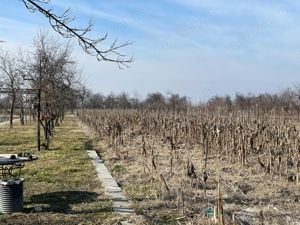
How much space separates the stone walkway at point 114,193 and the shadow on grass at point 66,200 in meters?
0.21

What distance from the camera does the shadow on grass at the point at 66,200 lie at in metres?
7.40

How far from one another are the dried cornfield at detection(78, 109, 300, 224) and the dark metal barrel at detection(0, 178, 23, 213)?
178cm

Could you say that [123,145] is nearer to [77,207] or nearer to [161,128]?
[161,128]

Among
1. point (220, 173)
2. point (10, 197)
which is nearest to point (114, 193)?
point (10, 197)

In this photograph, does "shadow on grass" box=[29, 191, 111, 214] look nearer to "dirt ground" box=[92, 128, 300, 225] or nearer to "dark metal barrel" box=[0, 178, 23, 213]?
"dark metal barrel" box=[0, 178, 23, 213]

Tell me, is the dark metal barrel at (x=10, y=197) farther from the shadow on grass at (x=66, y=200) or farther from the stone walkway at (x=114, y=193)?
the stone walkway at (x=114, y=193)

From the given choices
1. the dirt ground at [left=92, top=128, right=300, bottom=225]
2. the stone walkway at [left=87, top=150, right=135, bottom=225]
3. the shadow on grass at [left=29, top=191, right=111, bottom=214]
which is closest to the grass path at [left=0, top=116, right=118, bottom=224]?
the shadow on grass at [left=29, top=191, right=111, bottom=214]

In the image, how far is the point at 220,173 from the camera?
1080 centimetres

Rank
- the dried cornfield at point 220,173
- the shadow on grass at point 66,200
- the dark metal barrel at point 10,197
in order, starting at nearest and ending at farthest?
the dried cornfield at point 220,173, the dark metal barrel at point 10,197, the shadow on grass at point 66,200

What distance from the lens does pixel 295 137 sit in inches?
452

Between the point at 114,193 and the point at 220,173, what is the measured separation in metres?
3.01

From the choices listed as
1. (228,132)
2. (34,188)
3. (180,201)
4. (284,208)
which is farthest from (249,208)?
(228,132)

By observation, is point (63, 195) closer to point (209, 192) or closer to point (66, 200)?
point (66, 200)

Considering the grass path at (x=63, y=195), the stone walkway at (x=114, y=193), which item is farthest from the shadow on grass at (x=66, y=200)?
the stone walkway at (x=114, y=193)
